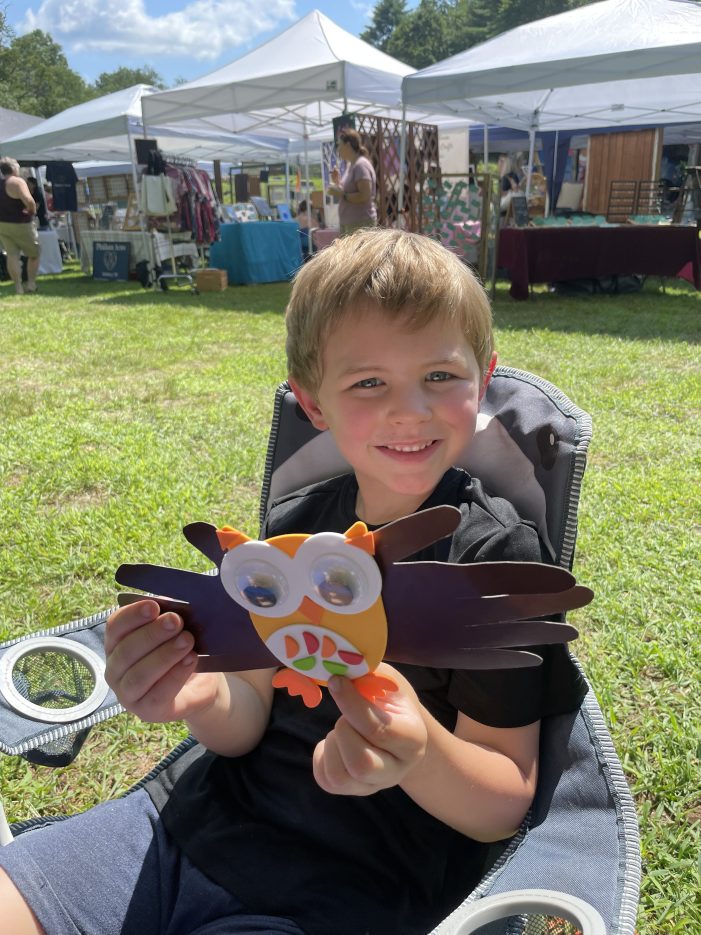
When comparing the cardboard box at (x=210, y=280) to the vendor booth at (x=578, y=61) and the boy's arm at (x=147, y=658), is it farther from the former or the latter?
the boy's arm at (x=147, y=658)

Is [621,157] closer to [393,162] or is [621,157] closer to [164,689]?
[393,162]

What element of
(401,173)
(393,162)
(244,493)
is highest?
(393,162)

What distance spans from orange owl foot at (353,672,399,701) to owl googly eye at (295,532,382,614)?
0.28 ft

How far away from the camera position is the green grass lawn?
1.78 metres

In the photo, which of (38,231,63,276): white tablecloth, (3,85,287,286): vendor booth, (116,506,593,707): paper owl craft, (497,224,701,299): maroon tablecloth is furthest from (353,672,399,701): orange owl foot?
(38,231,63,276): white tablecloth

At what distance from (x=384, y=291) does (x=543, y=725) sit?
2.19 feet

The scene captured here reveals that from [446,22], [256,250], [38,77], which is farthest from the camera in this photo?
[446,22]

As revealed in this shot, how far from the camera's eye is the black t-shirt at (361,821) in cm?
97

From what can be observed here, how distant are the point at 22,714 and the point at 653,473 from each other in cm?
288

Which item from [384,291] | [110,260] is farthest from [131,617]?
[110,260]

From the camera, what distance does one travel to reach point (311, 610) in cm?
82

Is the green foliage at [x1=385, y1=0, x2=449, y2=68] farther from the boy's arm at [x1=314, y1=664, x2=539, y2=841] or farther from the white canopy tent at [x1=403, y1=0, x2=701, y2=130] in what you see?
the boy's arm at [x1=314, y1=664, x2=539, y2=841]

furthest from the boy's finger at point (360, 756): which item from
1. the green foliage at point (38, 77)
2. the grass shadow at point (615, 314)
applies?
the green foliage at point (38, 77)

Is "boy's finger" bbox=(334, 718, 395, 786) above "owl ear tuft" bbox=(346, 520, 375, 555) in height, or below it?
below
